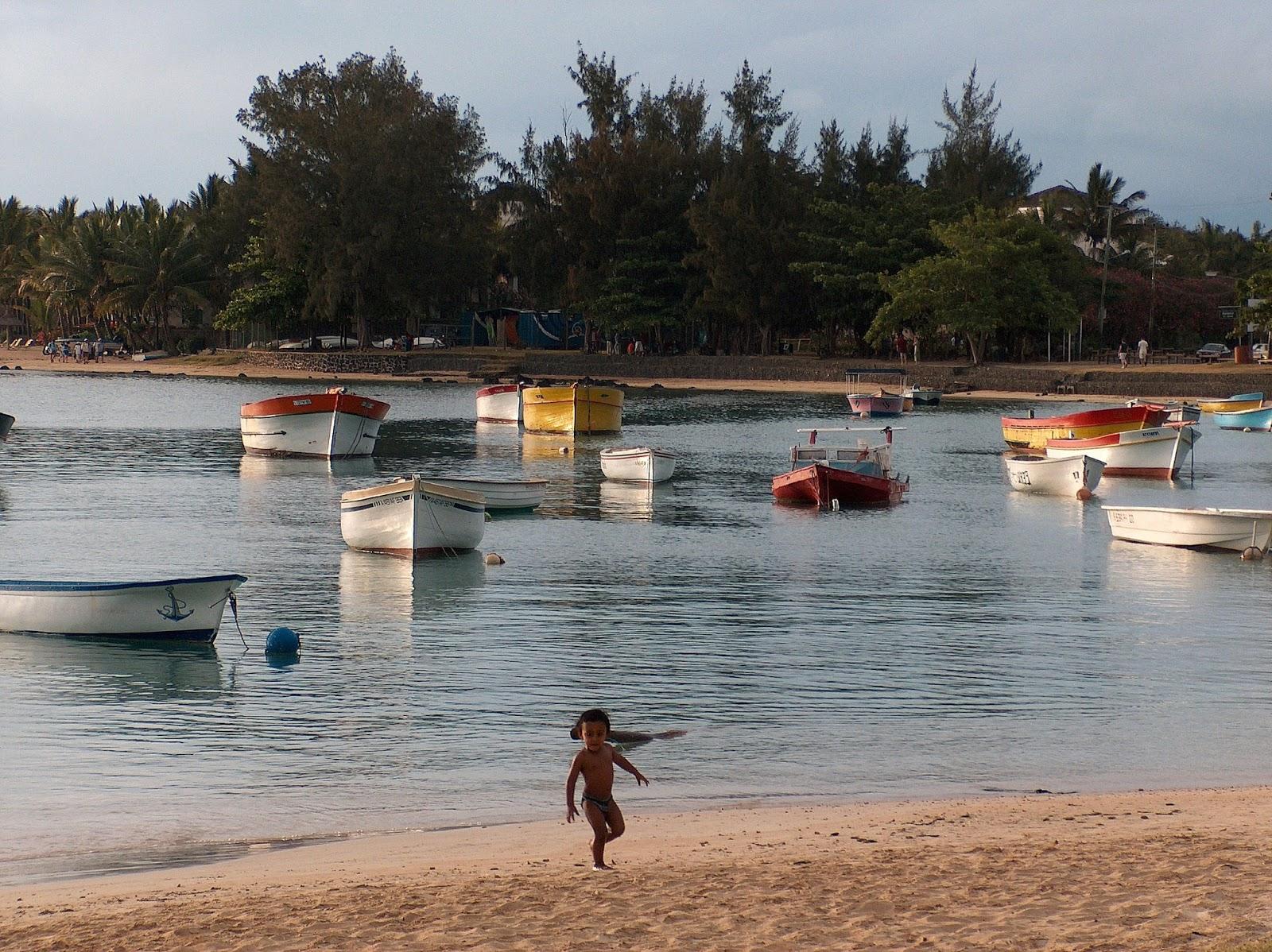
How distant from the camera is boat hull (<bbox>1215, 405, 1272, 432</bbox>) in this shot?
2835 inches

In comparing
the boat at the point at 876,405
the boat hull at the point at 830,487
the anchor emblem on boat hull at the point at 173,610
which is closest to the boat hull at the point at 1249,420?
the boat at the point at 876,405

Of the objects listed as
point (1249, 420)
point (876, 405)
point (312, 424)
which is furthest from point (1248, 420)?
point (312, 424)

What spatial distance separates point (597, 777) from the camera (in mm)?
10750

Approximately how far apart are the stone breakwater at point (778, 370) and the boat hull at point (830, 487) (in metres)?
48.5

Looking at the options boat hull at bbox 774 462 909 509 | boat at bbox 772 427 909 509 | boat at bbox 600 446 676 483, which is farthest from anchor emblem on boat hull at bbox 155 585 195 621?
boat at bbox 600 446 676 483

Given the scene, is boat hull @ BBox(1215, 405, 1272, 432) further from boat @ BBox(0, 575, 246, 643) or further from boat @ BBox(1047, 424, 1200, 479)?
boat @ BBox(0, 575, 246, 643)

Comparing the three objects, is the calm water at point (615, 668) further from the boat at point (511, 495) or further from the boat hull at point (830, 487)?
the boat hull at point (830, 487)

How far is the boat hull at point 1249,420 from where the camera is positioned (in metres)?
72.0

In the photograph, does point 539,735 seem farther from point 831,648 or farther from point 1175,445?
point 1175,445

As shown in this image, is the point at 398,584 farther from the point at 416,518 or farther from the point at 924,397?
the point at 924,397

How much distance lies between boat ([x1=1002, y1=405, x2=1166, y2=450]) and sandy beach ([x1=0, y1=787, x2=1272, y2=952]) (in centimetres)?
4128

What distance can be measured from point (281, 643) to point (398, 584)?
668 cm

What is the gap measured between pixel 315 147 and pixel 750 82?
31507 mm

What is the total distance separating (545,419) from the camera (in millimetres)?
67500
